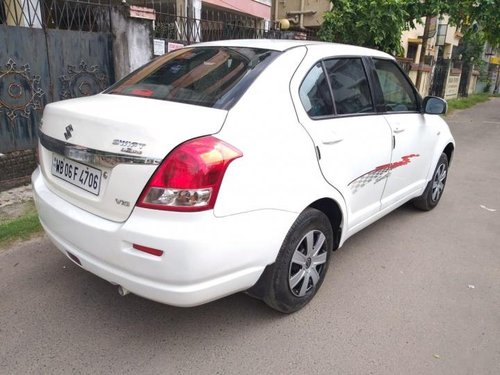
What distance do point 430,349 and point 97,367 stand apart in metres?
1.90

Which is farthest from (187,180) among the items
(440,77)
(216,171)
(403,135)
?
(440,77)

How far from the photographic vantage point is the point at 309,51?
2.89 m

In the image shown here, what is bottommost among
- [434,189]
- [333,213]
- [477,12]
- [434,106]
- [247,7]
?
[434,189]

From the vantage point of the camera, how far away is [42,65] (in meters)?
5.30

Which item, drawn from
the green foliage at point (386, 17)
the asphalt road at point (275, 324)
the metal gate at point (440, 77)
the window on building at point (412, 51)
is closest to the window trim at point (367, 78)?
the asphalt road at point (275, 324)

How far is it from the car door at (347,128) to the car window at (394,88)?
288 mm

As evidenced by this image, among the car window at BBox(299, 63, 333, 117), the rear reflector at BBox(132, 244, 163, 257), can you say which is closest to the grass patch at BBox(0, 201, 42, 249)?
the rear reflector at BBox(132, 244, 163, 257)

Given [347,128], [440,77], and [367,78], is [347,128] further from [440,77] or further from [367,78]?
[440,77]

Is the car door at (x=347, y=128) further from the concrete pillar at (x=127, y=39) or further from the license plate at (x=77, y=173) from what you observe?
the concrete pillar at (x=127, y=39)

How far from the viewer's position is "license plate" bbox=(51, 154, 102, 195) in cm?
229

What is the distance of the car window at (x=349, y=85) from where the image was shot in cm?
304

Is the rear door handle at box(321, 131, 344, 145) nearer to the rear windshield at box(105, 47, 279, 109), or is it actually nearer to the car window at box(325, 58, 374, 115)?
the car window at box(325, 58, 374, 115)

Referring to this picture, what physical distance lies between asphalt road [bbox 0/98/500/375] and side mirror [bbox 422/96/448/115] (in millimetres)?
1330

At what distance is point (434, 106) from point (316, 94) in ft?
6.01
